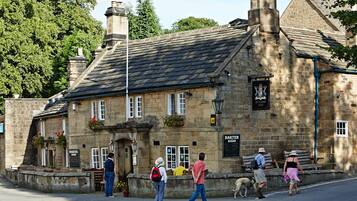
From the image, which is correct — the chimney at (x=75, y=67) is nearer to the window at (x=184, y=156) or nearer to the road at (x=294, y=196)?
the road at (x=294, y=196)

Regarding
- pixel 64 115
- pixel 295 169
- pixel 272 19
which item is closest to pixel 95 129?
pixel 64 115

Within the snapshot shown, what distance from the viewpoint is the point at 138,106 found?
3262 cm

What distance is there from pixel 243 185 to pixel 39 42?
112ft

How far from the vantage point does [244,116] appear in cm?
2947

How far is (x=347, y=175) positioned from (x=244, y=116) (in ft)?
20.5

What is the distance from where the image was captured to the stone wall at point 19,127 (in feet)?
155

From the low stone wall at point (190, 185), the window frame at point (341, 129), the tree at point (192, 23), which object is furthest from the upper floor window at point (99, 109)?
the tree at point (192, 23)

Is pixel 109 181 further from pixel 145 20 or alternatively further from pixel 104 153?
pixel 145 20

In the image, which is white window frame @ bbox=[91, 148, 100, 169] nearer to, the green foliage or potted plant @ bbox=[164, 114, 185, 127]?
potted plant @ bbox=[164, 114, 185, 127]

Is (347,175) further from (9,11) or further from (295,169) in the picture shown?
(9,11)

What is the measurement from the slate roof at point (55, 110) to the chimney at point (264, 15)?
588 inches

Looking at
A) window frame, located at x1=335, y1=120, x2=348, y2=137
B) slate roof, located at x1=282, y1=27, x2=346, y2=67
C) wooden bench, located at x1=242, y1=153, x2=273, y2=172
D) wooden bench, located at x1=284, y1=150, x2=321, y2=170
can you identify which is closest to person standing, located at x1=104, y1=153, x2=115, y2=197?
wooden bench, located at x1=242, y1=153, x2=273, y2=172

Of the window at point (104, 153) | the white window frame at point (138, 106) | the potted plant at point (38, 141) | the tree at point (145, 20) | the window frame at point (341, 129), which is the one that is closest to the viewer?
the window frame at point (341, 129)

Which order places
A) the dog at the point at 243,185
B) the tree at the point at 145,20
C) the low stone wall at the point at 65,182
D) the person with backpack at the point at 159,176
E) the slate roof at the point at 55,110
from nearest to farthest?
the person with backpack at the point at 159,176
the dog at the point at 243,185
the low stone wall at the point at 65,182
the slate roof at the point at 55,110
the tree at the point at 145,20
